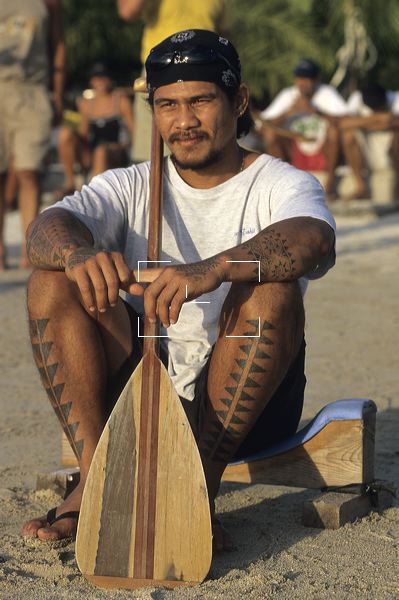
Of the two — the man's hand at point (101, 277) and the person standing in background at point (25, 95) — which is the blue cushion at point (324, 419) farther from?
the person standing in background at point (25, 95)

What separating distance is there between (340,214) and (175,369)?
9.17 m

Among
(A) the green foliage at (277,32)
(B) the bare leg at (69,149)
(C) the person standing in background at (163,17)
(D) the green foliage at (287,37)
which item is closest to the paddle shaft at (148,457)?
(C) the person standing in background at (163,17)

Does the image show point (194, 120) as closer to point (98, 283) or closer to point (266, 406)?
point (98, 283)

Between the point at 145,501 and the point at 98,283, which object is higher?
the point at 98,283

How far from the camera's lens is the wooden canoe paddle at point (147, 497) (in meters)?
3.21

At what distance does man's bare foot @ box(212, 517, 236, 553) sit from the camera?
3.40 m

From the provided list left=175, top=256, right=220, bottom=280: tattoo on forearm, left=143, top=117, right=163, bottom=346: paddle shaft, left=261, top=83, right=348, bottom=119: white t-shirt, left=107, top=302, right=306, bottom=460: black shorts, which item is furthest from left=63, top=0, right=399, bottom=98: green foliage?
left=175, top=256, right=220, bottom=280: tattoo on forearm

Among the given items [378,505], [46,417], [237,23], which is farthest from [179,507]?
[237,23]

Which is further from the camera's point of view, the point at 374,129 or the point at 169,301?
the point at 374,129

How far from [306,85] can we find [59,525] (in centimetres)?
Answer: 1099

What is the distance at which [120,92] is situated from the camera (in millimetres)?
13461

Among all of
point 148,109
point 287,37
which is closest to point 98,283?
point 148,109

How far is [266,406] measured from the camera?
3.68 m

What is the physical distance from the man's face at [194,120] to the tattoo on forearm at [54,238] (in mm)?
393
